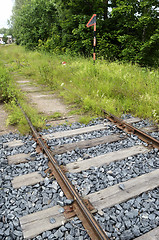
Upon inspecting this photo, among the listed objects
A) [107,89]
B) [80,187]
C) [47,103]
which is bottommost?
[80,187]

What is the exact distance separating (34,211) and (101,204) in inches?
31.0

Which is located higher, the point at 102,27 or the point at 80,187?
the point at 102,27

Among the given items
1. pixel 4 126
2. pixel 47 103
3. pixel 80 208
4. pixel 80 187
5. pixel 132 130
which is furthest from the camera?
pixel 47 103

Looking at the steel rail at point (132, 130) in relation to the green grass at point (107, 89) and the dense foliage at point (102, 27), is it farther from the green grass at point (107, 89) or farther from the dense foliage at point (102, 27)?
the dense foliage at point (102, 27)

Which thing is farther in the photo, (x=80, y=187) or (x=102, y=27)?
(x=102, y=27)

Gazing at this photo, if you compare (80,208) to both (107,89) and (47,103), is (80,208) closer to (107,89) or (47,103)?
(47,103)

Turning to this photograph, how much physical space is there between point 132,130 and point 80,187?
1989 mm

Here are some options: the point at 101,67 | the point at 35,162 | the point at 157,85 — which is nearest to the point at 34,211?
the point at 35,162

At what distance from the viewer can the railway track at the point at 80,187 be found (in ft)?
6.61

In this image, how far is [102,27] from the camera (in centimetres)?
1515

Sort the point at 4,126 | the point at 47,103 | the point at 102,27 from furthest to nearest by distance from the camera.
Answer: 1. the point at 102,27
2. the point at 47,103
3. the point at 4,126

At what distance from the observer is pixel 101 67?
7.80m

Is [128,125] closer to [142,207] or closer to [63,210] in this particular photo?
[142,207]

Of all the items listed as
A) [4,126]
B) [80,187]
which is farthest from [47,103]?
[80,187]
